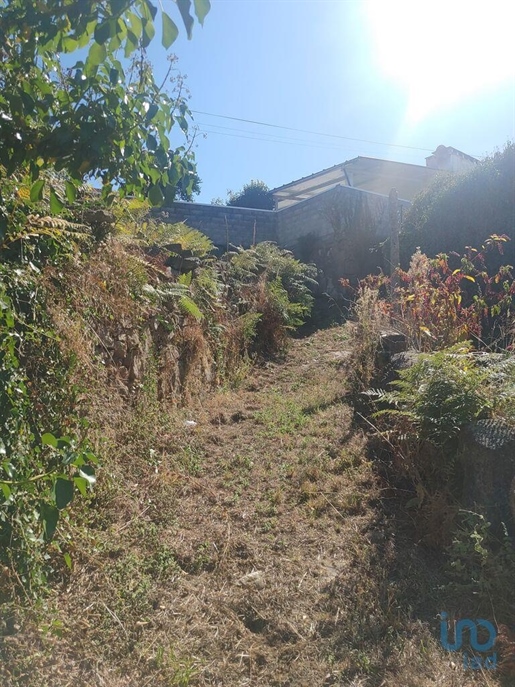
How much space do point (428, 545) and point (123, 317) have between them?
286 centimetres

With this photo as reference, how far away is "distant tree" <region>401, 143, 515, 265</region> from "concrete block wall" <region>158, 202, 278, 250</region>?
394cm

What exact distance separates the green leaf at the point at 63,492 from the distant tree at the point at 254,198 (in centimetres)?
2288

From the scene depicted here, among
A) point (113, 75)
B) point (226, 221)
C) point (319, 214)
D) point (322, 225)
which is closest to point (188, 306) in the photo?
point (113, 75)

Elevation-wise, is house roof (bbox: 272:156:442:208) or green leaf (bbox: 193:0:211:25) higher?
house roof (bbox: 272:156:442:208)

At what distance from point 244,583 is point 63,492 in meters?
1.58

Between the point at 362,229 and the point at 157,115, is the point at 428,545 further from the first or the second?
the point at 362,229

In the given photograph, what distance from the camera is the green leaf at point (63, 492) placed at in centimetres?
158

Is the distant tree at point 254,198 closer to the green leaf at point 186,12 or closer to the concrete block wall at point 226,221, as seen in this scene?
the concrete block wall at point 226,221

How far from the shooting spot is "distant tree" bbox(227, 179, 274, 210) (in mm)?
23934

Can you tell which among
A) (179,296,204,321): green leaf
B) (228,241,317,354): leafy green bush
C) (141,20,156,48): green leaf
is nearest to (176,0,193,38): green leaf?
(141,20,156,48): green leaf

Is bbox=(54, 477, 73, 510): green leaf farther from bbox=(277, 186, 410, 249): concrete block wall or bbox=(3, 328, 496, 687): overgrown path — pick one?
bbox=(277, 186, 410, 249): concrete block wall

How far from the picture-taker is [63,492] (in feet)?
5.26

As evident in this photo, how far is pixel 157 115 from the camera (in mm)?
2088

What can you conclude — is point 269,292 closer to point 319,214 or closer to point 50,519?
point 319,214
